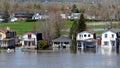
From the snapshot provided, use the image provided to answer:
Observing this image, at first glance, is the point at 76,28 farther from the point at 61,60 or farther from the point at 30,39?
the point at 61,60

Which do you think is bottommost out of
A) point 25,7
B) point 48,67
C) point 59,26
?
point 48,67

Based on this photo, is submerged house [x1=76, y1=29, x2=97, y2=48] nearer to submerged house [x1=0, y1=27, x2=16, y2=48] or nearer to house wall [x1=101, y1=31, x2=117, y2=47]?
house wall [x1=101, y1=31, x2=117, y2=47]

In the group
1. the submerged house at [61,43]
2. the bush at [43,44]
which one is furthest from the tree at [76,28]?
the bush at [43,44]

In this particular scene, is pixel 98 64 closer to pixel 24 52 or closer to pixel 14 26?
pixel 24 52

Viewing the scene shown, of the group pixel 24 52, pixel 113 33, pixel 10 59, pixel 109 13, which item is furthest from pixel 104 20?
pixel 10 59

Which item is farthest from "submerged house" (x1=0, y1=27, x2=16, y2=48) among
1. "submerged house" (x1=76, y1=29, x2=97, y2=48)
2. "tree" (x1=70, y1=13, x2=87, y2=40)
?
"submerged house" (x1=76, y1=29, x2=97, y2=48)

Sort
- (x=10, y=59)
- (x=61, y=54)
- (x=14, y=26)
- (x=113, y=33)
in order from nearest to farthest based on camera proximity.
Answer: (x=10, y=59) → (x=61, y=54) → (x=113, y=33) → (x=14, y=26)

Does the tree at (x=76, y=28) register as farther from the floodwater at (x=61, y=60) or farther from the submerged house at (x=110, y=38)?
the floodwater at (x=61, y=60)
